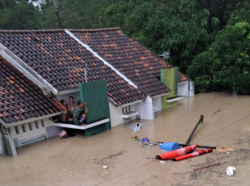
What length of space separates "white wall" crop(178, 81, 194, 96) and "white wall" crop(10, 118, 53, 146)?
28.7 ft

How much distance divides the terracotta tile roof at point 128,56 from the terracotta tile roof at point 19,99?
392 centimetres

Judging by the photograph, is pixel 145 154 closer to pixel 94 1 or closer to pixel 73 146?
pixel 73 146

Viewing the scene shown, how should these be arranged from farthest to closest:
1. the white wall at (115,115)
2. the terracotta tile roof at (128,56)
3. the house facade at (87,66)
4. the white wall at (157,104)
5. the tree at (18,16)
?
1. the tree at (18,16)
2. the white wall at (157,104)
3. the terracotta tile roof at (128,56)
4. the white wall at (115,115)
5. the house facade at (87,66)

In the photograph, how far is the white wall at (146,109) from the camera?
10.8 meters

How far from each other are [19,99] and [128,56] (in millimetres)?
6443

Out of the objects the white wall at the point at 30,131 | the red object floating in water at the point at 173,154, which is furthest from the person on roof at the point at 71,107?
the red object floating in water at the point at 173,154

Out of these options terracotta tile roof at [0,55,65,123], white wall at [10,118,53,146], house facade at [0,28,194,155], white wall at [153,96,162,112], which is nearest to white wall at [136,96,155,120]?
house facade at [0,28,194,155]

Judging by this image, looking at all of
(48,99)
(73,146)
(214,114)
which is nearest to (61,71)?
(48,99)

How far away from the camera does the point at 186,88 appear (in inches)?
603

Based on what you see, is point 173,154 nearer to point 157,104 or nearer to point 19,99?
point 19,99

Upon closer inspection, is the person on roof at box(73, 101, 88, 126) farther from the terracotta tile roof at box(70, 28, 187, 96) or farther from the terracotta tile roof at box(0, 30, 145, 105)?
the terracotta tile roof at box(70, 28, 187, 96)

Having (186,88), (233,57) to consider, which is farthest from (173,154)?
(186,88)

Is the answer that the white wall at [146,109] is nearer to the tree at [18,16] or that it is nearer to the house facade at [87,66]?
the house facade at [87,66]

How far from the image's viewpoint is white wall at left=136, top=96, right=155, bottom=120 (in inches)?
424
